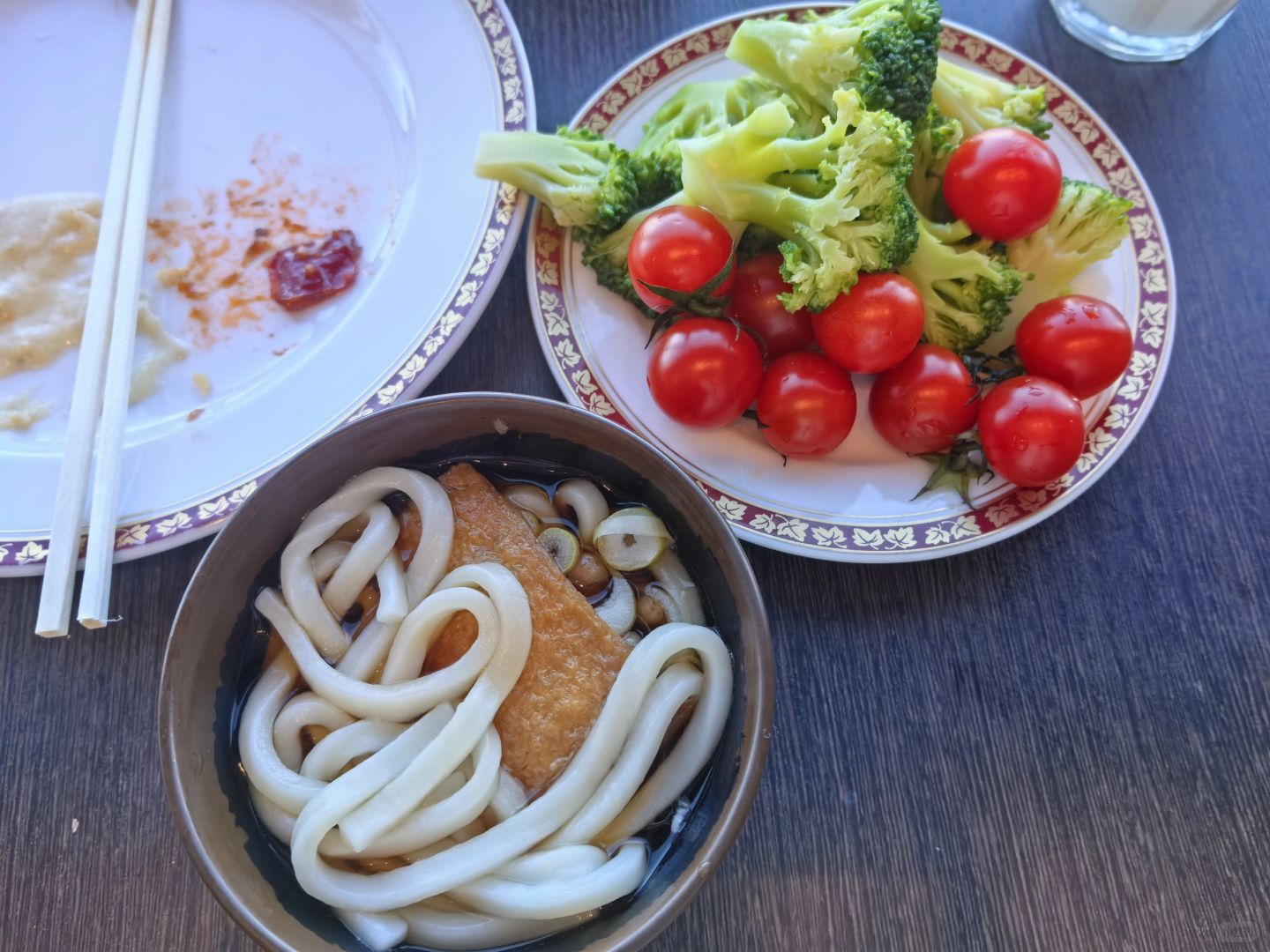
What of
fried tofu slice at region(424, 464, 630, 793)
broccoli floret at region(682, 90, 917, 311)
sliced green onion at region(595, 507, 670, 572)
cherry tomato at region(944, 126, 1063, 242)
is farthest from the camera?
cherry tomato at region(944, 126, 1063, 242)

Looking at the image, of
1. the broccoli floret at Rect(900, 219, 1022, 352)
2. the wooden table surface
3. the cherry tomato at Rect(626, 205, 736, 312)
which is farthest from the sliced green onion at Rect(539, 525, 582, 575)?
the broccoli floret at Rect(900, 219, 1022, 352)

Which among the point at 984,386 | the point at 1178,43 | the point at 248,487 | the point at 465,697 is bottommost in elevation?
the point at 248,487

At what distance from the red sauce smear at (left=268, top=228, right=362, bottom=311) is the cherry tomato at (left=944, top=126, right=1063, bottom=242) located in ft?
4.39

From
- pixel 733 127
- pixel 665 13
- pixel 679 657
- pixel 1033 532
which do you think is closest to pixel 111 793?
pixel 679 657

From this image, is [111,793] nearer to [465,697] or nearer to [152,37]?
[465,697]

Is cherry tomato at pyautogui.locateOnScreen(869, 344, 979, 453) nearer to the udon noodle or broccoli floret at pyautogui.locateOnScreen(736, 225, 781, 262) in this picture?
broccoli floret at pyautogui.locateOnScreen(736, 225, 781, 262)

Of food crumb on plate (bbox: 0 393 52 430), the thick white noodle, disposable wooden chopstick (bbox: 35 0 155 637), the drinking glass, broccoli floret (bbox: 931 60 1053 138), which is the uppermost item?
the drinking glass

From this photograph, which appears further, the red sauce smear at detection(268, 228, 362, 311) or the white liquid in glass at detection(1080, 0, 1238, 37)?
the white liquid in glass at detection(1080, 0, 1238, 37)

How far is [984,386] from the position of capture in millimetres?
1774

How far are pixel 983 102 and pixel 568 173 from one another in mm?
939

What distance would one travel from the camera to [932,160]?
70.6 inches

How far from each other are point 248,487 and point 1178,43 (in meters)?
2.42

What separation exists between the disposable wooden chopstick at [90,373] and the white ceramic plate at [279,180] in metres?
0.07

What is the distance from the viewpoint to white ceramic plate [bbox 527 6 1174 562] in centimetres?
160
